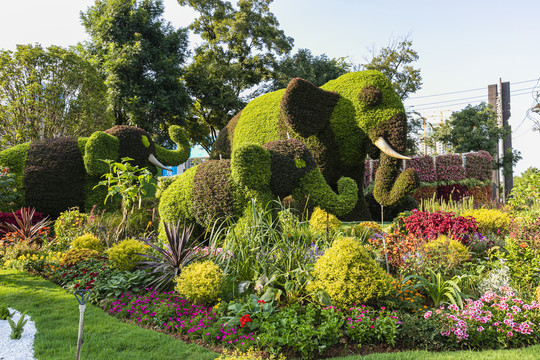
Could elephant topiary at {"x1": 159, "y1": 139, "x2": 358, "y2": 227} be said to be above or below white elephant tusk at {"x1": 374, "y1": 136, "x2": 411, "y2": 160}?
below

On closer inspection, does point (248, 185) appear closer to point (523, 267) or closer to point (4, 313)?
point (4, 313)

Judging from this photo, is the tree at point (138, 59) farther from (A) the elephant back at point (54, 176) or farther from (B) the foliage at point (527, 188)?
(B) the foliage at point (527, 188)

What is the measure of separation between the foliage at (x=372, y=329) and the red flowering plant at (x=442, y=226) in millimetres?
2434

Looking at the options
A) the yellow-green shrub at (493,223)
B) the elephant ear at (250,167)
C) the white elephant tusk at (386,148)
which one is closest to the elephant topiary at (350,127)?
the white elephant tusk at (386,148)

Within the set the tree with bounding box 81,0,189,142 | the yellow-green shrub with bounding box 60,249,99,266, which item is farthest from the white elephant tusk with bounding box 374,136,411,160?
the tree with bounding box 81,0,189,142

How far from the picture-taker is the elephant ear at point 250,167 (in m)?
5.82

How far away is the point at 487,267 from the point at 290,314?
124 inches

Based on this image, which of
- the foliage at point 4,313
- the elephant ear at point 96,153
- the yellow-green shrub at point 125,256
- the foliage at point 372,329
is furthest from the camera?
the elephant ear at point 96,153

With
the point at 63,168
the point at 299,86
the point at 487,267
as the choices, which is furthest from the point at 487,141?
the point at 63,168

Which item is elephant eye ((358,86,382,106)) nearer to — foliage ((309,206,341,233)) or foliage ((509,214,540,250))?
foliage ((309,206,341,233))

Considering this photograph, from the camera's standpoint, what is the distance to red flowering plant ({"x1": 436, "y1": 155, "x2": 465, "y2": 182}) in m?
16.8

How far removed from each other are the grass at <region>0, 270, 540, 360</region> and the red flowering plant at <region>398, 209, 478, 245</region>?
248 centimetres

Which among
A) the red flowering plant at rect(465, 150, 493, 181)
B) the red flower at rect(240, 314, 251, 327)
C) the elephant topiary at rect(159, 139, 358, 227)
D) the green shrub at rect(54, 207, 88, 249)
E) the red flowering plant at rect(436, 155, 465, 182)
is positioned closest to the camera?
the red flower at rect(240, 314, 251, 327)

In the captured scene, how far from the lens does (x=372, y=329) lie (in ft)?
11.0
